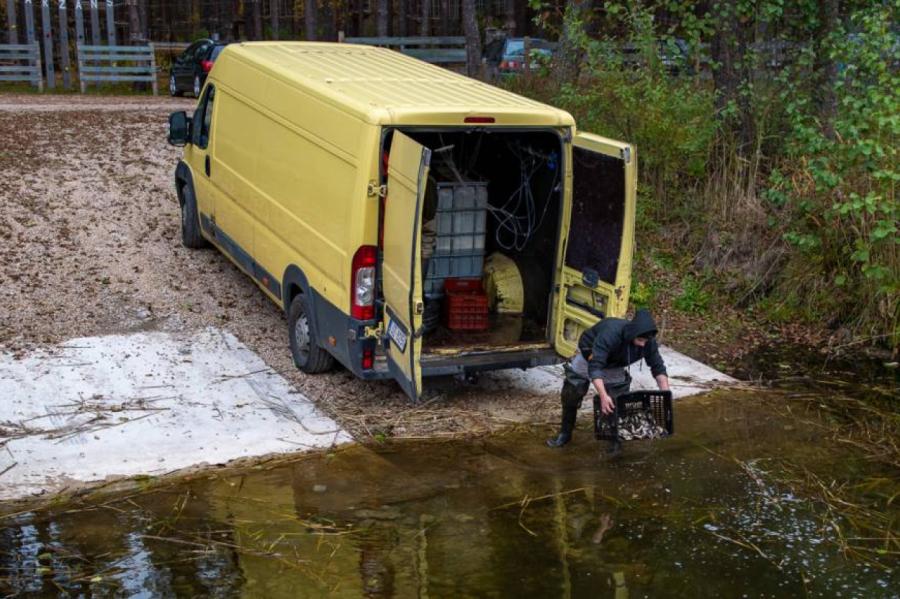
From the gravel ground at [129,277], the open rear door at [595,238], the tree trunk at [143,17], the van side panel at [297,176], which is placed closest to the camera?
the van side panel at [297,176]

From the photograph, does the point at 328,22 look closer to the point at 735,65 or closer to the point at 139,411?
the point at 735,65

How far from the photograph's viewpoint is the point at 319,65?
33.5 feet

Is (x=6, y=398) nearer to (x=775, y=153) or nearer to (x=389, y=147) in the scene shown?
(x=389, y=147)

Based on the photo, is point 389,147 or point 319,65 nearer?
point 389,147

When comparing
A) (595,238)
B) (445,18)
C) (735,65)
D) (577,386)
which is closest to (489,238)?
(595,238)

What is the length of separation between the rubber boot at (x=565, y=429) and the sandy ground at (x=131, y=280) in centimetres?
54

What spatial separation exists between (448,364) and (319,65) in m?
3.21

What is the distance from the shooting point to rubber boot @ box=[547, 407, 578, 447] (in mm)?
8539

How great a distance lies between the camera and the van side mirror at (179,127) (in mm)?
12016

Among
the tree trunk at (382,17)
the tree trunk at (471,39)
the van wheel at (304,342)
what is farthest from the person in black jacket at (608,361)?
the tree trunk at (382,17)

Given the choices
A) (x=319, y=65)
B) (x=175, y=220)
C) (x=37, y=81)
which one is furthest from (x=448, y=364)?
(x=37, y=81)

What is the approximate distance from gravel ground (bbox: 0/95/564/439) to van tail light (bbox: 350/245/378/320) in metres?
0.92

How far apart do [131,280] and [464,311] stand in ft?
13.8

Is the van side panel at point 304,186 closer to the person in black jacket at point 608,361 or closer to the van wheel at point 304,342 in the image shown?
the van wheel at point 304,342
